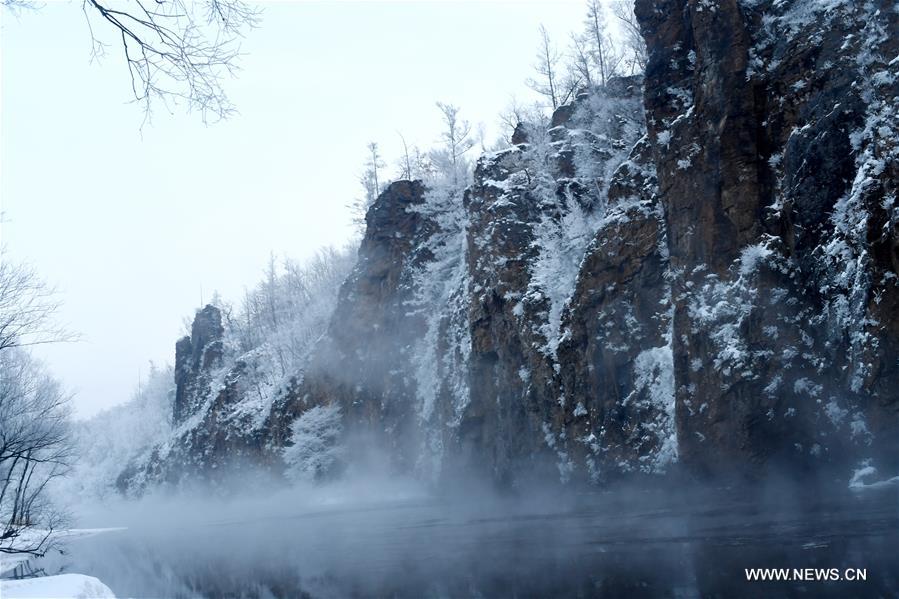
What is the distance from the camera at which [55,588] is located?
12516 mm

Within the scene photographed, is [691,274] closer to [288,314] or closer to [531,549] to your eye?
[531,549]

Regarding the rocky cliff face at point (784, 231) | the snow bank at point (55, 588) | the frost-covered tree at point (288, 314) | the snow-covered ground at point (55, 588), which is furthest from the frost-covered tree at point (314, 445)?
the snow bank at point (55, 588)

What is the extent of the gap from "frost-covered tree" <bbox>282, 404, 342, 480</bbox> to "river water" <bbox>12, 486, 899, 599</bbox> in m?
21.7

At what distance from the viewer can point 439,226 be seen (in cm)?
5800

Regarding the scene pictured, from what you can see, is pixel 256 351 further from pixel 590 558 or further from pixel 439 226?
pixel 590 558

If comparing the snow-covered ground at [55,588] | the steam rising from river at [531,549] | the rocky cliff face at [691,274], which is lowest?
the steam rising from river at [531,549]

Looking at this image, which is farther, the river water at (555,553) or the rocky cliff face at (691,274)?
the rocky cliff face at (691,274)

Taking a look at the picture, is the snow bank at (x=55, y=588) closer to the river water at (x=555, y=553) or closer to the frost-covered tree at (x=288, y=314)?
the river water at (x=555, y=553)

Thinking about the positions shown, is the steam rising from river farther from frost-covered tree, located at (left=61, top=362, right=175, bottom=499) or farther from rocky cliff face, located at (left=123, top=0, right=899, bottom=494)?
frost-covered tree, located at (left=61, top=362, right=175, bottom=499)

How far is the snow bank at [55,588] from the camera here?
1174cm

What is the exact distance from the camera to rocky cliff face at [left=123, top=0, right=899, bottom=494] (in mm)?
23938

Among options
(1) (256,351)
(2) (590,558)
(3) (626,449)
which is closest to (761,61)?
(3) (626,449)

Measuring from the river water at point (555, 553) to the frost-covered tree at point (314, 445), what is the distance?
856 inches

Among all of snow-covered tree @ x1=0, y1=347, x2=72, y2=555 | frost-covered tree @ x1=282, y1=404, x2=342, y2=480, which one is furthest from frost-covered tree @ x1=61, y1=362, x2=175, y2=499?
snow-covered tree @ x1=0, y1=347, x2=72, y2=555
